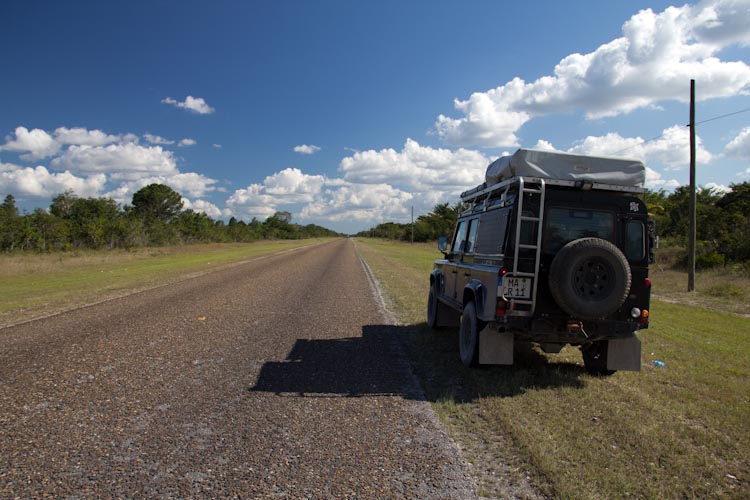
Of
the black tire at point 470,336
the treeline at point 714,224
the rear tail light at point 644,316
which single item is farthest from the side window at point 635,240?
the treeline at point 714,224

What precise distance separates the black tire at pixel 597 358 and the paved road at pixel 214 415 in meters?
2.49

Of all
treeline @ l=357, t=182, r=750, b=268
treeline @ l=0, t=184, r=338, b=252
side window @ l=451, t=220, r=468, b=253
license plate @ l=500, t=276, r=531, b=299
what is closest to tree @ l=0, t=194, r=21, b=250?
treeline @ l=0, t=184, r=338, b=252

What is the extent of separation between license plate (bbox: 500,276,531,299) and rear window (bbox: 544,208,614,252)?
556 mm

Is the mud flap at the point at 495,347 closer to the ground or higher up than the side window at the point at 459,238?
closer to the ground

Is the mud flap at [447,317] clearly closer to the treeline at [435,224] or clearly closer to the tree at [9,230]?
the tree at [9,230]

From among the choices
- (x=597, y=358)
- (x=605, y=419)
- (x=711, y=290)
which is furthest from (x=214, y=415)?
(x=711, y=290)

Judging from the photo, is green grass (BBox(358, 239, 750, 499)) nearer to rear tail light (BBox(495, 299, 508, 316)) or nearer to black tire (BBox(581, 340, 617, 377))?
black tire (BBox(581, 340, 617, 377))

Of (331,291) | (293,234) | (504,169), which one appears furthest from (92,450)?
(293,234)

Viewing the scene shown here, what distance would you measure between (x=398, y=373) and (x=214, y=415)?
2.55 m

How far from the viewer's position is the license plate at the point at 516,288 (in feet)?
18.7

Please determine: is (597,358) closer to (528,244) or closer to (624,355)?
(624,355)

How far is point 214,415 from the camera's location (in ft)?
15.9

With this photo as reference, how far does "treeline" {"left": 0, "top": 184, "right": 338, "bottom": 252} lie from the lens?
119ft

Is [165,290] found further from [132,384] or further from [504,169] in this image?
[504,169]
